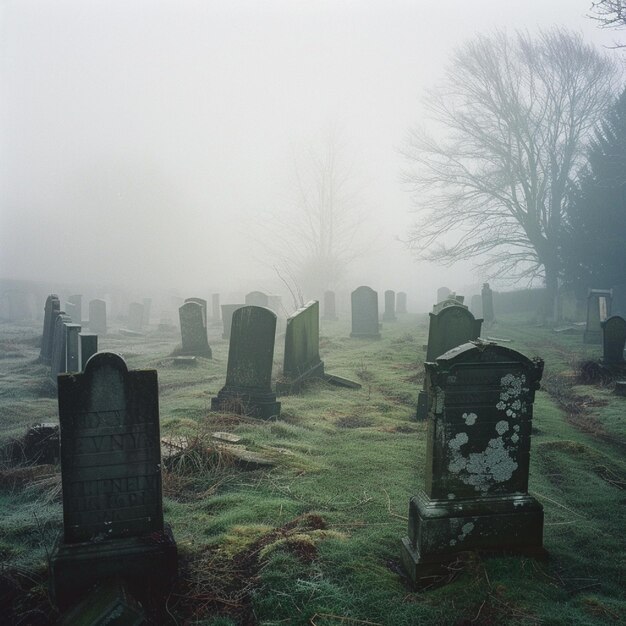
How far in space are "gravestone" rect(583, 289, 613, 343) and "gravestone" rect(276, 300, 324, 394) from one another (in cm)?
1165

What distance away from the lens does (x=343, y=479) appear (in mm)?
5773

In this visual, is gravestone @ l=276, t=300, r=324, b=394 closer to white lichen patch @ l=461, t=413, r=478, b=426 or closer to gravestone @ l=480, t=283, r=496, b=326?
white lichen patch @ l=461, t=413, r=478, b=426

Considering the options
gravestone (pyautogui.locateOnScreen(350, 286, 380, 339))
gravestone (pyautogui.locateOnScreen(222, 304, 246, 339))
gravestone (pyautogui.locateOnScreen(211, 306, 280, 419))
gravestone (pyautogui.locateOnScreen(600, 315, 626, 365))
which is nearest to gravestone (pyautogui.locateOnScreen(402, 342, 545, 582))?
gravestone (pyautogui.locateOnScreen(211, 306, 280, 419))

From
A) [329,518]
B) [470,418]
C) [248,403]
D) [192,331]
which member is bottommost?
[329,518]

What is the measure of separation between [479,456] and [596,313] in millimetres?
17006

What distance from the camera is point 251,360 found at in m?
8.93

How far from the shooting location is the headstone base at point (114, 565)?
3488 mm

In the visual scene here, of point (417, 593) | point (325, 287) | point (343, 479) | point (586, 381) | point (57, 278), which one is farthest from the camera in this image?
point (57, 278)

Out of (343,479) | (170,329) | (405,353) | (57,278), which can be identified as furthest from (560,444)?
(57,278)

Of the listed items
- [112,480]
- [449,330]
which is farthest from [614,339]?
[112,480]

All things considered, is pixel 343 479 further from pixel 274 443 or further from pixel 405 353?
pixel 405 353

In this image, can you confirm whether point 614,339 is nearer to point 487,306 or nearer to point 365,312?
point 365,312

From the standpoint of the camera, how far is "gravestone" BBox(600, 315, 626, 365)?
11883 mm

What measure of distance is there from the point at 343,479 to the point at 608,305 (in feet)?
55.7
